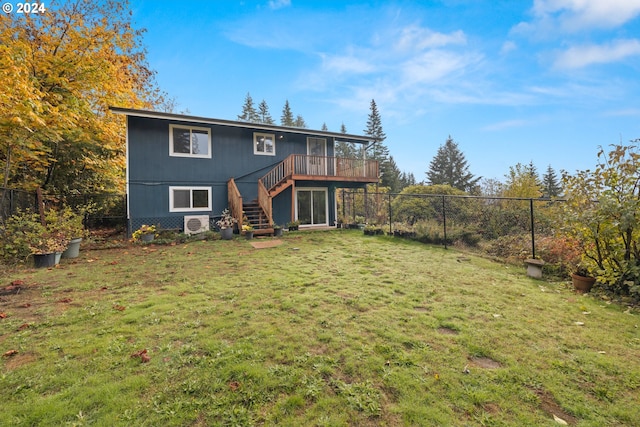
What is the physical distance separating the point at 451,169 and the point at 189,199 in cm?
3574

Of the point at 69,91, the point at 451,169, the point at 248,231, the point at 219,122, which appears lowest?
the point at 248,231

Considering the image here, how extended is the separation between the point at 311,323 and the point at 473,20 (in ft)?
42.9

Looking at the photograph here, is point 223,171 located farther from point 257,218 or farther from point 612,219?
point 612,219

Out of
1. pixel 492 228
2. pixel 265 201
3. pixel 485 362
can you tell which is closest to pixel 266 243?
pixel 265 201

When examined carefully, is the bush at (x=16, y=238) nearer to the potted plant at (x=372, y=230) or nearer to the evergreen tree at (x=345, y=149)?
the potted plant at (x=372, y=230)

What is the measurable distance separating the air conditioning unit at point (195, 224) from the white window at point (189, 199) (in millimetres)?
436

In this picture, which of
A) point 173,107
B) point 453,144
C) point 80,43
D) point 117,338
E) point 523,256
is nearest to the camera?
point 117,338

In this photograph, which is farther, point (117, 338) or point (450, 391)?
point (117, 338)

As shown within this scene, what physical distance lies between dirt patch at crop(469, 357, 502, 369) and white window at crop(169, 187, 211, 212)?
10899 millimetres

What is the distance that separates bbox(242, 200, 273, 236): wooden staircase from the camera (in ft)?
34.5

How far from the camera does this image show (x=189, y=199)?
1095cm

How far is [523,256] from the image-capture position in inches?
251

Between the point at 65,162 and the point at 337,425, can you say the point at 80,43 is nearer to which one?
the point at 65,162

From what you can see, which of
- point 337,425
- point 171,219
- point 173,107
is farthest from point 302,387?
point 173,107
